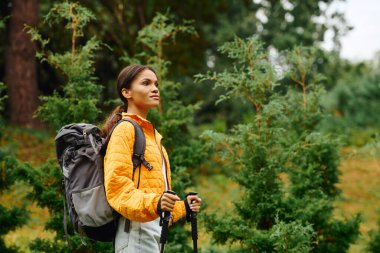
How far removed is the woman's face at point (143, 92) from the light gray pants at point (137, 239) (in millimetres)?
816

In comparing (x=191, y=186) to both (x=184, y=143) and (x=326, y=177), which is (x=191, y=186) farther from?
(x=326, y=177)

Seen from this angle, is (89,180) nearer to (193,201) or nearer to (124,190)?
(124,190)

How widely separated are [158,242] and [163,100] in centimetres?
360

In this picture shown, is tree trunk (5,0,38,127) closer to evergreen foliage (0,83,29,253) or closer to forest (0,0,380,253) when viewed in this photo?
forest (0,0,380,253)

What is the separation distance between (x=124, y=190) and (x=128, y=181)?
60mm

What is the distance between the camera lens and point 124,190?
3.26 metres

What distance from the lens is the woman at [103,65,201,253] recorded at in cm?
324

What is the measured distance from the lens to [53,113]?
586 centimetres

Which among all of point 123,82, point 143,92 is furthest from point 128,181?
point 123,82

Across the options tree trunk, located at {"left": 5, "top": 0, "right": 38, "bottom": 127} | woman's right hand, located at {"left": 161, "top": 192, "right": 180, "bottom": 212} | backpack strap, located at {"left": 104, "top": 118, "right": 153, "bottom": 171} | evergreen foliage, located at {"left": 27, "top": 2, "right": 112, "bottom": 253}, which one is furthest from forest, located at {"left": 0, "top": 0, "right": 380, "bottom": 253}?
tree trunk, located at {"left": 5, "top": 0, "right": 38, "bottom": 127}

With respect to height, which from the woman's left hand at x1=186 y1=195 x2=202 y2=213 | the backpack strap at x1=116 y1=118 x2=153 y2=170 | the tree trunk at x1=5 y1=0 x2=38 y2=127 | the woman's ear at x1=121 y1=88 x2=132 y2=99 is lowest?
the woman's left hand at x1=186 y1=195 x2=202 y2=213

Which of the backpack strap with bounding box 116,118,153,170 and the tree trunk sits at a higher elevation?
the tree trunk

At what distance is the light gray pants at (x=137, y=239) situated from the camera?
340cm

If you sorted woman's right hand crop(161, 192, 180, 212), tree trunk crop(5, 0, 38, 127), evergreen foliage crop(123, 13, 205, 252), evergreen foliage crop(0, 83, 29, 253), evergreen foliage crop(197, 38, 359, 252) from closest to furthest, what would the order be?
woman's right hand crop(161, 192, 180, 212)
evergreen foliage crop(197, 38, 359, 252)
evergreen foliage crop(0, 83, 29, 253)
evergreen foliage crop(123, 13, 205, 252)
tree trunk crop(5, 0, 38, 127)
